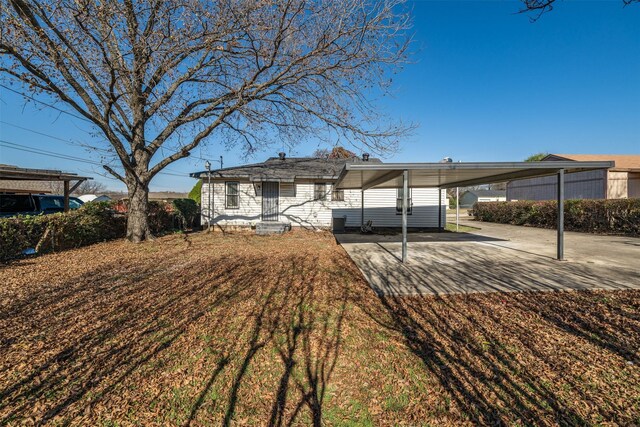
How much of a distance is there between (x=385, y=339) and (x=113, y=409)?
2609 millimetres

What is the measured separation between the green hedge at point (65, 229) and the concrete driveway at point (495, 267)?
8.43m

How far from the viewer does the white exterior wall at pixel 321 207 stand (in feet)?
45.6

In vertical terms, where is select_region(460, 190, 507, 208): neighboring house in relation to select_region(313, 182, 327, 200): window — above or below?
above

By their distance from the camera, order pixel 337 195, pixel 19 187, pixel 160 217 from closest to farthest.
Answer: pixel 160 217
pixel 337 195
pixel 19 187

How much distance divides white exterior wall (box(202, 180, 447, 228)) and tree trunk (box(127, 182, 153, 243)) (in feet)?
13.0

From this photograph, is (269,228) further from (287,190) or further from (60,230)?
(60,230)

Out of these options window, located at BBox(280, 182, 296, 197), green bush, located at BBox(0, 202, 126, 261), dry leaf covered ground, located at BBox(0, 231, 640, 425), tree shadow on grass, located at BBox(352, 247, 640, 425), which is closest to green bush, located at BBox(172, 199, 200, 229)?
green bush, located at BBox(0, 202, 126, 261)

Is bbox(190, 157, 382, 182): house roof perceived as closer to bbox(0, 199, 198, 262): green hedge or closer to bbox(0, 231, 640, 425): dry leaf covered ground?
bbox(0, 199, 198, 262): green hedge

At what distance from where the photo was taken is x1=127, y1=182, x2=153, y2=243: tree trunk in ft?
31.9

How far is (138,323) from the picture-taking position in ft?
11.8

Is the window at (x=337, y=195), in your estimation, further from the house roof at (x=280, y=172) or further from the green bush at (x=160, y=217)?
the green bush at (x=160, y=217)

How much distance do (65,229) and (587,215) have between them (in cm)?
2135

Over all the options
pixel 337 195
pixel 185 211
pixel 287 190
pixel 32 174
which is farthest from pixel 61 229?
pixel 337 195

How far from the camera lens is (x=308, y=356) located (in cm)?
289
